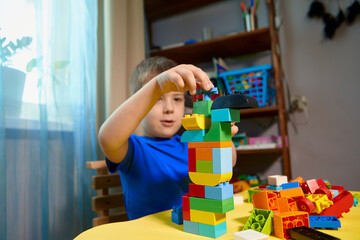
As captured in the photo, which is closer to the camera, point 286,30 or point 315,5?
point 315,5

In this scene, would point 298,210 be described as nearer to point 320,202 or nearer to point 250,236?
point 320,202

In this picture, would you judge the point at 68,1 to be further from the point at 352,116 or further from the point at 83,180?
the point at 352,116

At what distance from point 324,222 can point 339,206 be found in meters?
0.09

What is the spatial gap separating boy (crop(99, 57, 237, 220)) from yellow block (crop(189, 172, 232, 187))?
0.56ft

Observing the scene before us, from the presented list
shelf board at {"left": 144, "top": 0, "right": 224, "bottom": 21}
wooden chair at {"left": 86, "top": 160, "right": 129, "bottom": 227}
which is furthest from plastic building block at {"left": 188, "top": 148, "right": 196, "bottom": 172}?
shelf board at {"left": 144, "top": 0, "right": 224, "bottom": 21}

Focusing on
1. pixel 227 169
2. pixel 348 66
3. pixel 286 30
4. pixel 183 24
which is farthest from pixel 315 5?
pixel 227 169

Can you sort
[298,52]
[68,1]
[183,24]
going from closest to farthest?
[68,1]
[298,52]
[183,24]

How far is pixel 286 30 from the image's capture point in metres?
1.50

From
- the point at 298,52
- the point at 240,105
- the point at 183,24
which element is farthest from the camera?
the point at 183,24

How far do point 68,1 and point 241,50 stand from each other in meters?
1.00

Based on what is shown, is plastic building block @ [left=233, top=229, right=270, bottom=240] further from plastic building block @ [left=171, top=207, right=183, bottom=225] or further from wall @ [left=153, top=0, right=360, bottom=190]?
wall @ [left=153, top=0, right=360, bottom=190]

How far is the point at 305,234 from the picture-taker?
0.32m

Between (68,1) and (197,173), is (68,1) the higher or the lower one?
the higher one

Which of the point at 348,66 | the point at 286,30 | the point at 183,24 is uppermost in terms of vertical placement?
the point at 183,24
